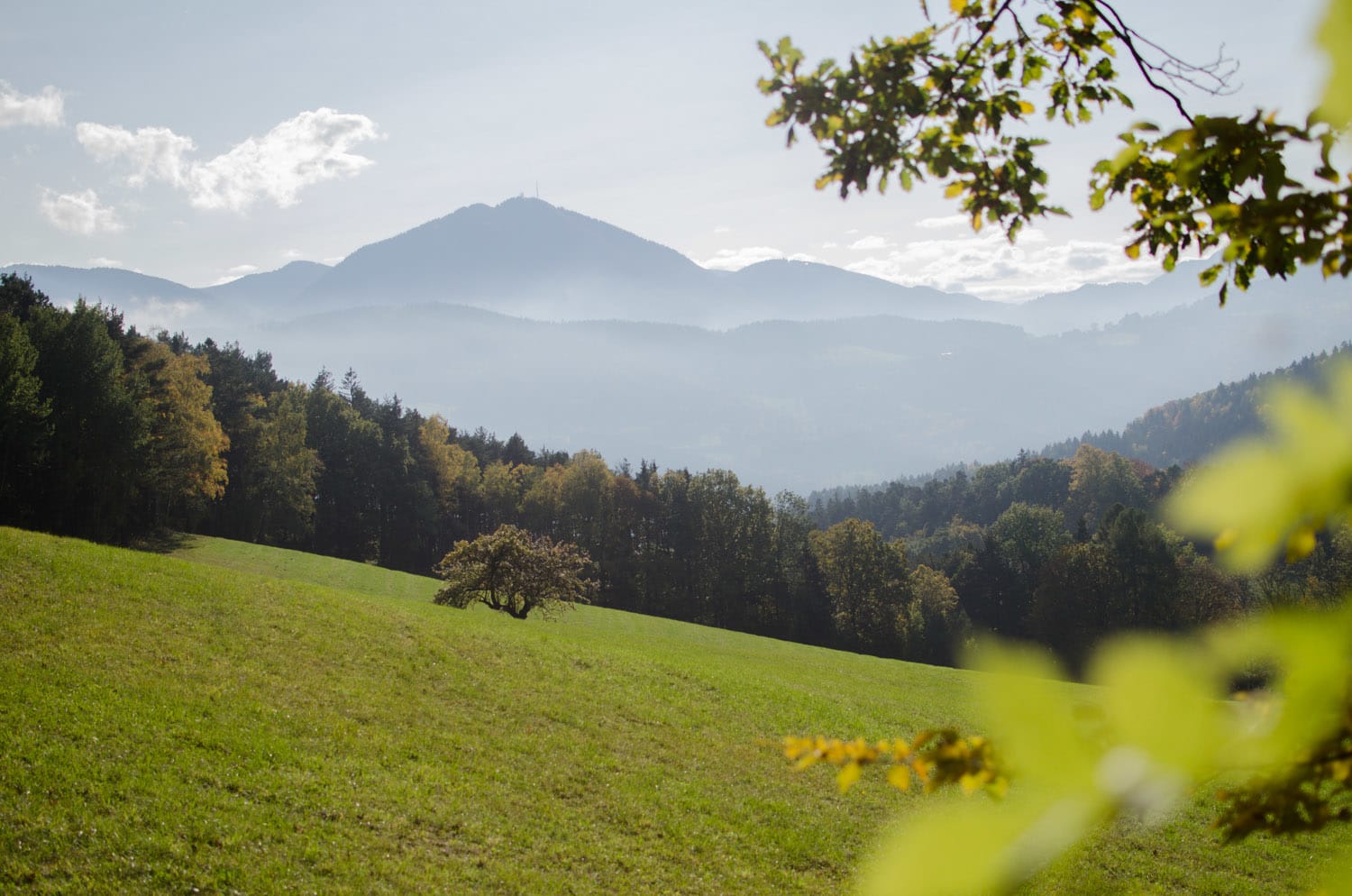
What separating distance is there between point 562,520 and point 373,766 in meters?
58.9

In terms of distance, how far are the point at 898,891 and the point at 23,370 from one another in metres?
39.4

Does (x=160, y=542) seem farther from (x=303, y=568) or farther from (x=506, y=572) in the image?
(x=506, y=572)

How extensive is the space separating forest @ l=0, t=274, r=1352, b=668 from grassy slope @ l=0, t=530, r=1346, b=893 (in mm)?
27883

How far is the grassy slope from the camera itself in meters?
7.67

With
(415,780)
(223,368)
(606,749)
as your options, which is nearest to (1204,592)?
(606,749)

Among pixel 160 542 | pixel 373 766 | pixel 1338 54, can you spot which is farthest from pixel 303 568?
pixel 1338 54

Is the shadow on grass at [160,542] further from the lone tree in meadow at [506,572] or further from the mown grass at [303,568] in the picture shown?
the lone tree in meadow at [506,572]

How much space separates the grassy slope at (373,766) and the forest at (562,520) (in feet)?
91.5

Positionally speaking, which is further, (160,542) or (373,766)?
(160,542)

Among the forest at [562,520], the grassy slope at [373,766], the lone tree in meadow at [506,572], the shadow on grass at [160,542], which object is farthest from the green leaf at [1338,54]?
the forest at [562,520]

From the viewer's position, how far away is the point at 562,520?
225 ft

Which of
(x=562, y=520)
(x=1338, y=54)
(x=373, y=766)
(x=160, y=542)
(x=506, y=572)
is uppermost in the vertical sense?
(x=1338, y=54)

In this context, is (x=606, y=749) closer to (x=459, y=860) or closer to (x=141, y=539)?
(x=459, y=860)

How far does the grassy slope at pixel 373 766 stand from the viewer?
7668 mm
